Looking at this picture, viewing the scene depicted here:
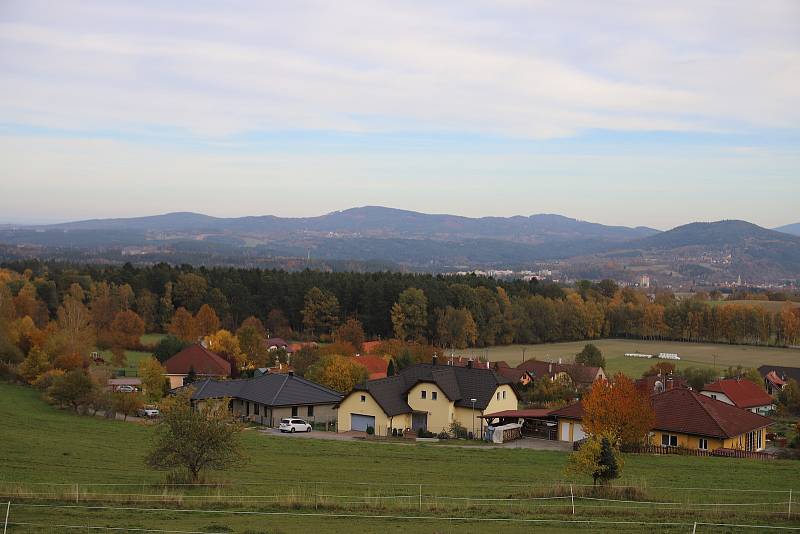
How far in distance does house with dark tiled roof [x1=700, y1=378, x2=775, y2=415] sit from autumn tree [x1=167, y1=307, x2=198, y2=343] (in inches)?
1760

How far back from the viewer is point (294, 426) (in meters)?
37.5

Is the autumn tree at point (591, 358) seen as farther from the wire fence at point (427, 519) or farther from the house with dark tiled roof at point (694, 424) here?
the wire fence at point (427, 519)

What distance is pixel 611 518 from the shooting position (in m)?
16.8

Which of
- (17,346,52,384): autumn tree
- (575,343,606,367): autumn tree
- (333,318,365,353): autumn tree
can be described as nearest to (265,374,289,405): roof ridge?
(17,346,52,384): autumn tree

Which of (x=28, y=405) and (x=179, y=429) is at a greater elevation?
(x=179, y=429)

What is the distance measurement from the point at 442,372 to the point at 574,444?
A: 9.50 m

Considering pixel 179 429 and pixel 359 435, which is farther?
pixel 359 435

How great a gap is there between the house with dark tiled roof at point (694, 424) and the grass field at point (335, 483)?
402 cm

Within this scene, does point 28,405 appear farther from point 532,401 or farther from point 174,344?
point 532,401

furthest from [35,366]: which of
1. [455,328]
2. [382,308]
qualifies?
[382,308]

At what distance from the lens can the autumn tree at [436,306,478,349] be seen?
8412 cm

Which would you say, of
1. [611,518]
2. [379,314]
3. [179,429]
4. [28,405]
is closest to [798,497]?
[611,518]

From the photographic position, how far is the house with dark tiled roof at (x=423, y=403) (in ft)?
127

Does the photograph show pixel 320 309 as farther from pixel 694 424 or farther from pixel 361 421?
pixel 694 424
